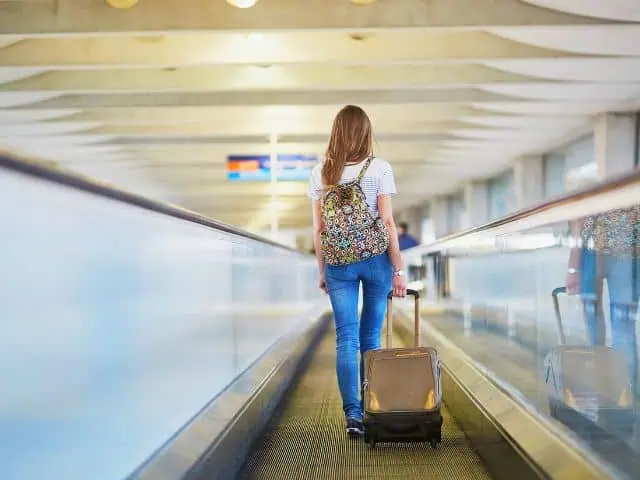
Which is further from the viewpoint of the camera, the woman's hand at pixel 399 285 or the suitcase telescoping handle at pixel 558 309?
the woman's hand at pixel 399 285

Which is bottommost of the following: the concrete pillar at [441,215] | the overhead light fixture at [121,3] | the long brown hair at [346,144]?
the long brown hair at [346,144]

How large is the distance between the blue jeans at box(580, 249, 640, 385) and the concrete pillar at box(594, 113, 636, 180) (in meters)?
17.7

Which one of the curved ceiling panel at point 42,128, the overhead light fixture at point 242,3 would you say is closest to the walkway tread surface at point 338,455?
the overhead light fixture at point 242,3

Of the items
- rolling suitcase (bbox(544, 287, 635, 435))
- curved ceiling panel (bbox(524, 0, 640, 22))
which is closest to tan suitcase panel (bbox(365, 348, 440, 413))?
rolling suitcase (bbox(544, 287, 635, 435))

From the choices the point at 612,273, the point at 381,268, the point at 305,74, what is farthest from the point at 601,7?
the point at 612,273

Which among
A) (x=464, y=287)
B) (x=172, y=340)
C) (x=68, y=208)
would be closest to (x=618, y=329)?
(x=172, y=340)

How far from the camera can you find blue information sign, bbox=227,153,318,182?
2558cm

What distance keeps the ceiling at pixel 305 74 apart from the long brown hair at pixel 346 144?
8.48 metres

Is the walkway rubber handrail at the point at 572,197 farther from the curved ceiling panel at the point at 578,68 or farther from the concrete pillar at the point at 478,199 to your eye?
the concrete pillar at the point at 478,199

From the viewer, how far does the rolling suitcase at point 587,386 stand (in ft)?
10.8

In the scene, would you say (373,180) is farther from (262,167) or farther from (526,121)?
(262,167)

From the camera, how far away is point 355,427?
5211 millimetres

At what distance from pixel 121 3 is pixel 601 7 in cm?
658

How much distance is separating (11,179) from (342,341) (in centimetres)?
A: 329
